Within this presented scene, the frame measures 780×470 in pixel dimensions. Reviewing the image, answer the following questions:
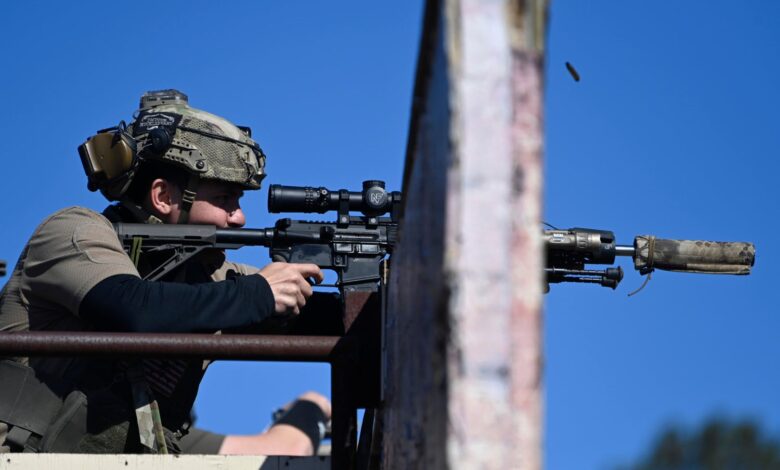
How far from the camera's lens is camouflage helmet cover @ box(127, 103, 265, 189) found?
5898mm

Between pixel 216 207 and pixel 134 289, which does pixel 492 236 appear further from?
pixel 216 207

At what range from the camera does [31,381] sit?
4.45 metres

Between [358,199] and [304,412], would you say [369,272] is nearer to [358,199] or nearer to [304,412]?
[358,199]

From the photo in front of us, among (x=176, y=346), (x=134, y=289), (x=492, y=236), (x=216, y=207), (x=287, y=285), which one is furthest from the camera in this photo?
(x=216, y=207)

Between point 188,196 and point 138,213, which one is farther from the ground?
point 188,196

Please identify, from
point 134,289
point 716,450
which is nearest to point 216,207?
point 134,289

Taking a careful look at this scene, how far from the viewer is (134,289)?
4648 mm

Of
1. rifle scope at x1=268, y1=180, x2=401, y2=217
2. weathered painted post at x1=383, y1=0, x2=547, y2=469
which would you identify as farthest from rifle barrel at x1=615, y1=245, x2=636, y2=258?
weathered painted post at x1=383, y1=0, x2=547, y2=469

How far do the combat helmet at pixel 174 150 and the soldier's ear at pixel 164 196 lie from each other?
0.14ft

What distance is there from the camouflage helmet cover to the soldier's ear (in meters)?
0.12

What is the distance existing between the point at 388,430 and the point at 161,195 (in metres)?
3.44

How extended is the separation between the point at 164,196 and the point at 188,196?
11cm

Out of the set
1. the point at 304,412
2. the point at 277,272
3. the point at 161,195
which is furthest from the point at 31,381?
the point at 304,412

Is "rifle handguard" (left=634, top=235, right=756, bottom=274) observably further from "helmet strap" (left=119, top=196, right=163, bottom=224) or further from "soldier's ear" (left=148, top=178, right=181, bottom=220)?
"helmet strap" (left=119, top=196, right=163, bottom=224)
